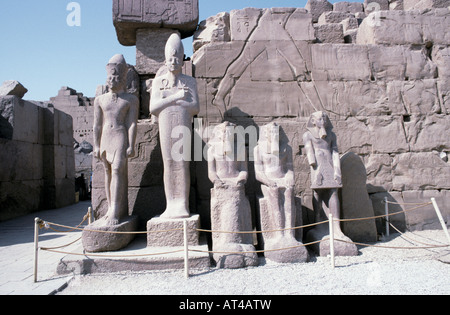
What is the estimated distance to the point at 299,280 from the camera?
10.2 feet

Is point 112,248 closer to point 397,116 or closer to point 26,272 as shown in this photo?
point 26,272

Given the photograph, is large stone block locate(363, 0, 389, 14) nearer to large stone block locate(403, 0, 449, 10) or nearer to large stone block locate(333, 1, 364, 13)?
large stone block locate(333, 1, 364, 13)

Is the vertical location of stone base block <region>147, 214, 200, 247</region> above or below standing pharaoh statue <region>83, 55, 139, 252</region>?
below

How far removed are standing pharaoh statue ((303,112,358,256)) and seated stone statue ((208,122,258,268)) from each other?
0.94m

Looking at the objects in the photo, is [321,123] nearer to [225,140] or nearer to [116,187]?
[225,140]

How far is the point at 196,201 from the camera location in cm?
489

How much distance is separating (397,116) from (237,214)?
11.9 feet

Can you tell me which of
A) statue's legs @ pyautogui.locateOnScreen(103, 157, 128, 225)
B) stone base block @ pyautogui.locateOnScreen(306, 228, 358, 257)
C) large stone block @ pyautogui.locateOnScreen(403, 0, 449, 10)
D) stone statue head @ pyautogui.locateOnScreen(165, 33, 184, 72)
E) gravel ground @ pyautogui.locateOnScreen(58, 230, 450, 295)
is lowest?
gravel ground @ pyautogui.locateOnScreen(58, 230, 450, 295)

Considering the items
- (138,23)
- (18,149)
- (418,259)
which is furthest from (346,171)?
(18,149)

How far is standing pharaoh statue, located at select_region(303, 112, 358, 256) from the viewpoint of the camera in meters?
4.10

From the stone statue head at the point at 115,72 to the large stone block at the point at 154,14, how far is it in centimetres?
162

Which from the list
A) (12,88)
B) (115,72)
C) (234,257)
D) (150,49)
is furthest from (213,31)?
(12,88)

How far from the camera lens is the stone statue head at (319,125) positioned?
13.9ft

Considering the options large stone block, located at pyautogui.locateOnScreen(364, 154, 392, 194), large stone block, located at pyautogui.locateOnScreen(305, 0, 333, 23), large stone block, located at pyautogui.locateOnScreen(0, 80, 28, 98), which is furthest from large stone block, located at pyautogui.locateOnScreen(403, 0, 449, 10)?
large stone block, located at pyautogui.locateOnScreen(0, 80, 28, 98)
